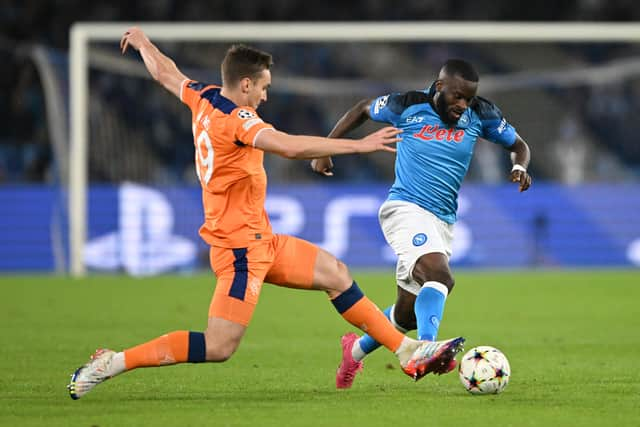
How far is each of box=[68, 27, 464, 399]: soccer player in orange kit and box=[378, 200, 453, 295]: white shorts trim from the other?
74 cm

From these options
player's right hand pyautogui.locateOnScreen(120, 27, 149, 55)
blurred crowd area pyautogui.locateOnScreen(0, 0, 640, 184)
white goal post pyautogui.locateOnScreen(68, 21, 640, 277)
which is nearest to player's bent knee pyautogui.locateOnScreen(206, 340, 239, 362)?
player's right hand pyautogui.locateOnScreen(120, 27, 149, 55)

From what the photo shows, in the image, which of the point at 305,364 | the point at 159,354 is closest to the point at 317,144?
the point at 159,354

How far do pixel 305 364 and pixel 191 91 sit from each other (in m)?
2.64

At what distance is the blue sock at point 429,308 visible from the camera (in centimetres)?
745

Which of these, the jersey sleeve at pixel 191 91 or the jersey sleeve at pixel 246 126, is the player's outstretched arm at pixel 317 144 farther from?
the jersey sleeve at pixel 191 91

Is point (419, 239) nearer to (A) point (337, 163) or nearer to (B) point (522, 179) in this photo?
(B) point (522, 179)

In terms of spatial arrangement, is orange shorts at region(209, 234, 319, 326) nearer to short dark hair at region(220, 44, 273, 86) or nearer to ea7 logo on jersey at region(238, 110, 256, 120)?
ea7 logo on jersey at region(238, 110, 256, 120)

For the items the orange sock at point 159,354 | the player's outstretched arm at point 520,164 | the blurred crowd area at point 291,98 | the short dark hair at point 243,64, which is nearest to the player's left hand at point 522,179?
the player's outstretched arm at point 520,164

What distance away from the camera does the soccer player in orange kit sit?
6.83 metres

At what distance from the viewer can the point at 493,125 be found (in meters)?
8.27

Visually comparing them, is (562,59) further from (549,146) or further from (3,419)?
(3,419)

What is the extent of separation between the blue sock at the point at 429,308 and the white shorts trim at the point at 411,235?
28 centimetres

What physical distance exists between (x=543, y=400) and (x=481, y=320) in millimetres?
5619

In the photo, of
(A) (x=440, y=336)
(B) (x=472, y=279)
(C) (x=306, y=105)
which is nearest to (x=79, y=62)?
(C) (x=306, y=105)
